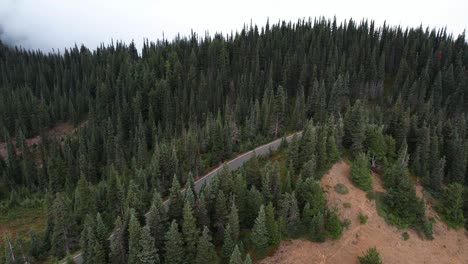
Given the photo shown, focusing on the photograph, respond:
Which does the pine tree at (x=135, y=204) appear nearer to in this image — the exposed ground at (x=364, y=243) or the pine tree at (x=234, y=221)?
the pine tree at (x=234, y=221)

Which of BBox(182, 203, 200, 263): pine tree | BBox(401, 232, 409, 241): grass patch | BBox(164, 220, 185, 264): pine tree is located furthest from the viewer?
BBox(401, 232, 409, 241): grass patch

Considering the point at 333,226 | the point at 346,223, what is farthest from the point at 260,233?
the point at 346,223

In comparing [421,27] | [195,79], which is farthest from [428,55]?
[195,79]

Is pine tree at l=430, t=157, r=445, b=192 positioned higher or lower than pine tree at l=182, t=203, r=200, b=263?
lower

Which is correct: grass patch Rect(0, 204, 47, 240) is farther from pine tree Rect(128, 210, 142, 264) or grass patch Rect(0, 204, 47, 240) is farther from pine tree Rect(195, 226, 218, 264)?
pine tree Rect(195, 226, 218, 264)

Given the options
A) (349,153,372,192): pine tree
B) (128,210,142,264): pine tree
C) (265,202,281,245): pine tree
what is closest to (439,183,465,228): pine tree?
(349,153,372,192): pine tree

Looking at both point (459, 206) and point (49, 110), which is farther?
point (49, 110)

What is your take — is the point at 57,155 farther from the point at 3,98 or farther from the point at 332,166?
the point at 332,166
